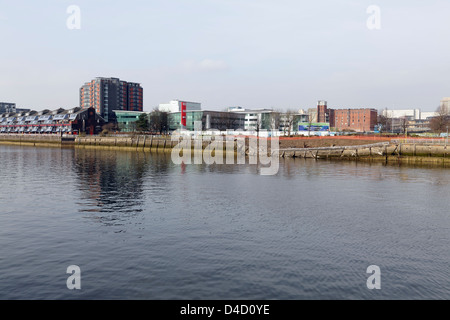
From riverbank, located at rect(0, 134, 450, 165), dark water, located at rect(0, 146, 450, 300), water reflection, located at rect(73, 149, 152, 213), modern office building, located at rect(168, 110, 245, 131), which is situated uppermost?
modern office building, located at rect(168, 110, 245, 131)

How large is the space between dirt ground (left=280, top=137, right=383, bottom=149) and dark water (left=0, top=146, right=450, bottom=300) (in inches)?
2036

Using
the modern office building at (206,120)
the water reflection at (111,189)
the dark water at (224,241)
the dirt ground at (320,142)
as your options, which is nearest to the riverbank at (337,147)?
the dirt ground at (320,142)

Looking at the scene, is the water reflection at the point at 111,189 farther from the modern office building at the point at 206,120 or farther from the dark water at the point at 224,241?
the modern office building at the point at 206,120

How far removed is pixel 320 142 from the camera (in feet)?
331

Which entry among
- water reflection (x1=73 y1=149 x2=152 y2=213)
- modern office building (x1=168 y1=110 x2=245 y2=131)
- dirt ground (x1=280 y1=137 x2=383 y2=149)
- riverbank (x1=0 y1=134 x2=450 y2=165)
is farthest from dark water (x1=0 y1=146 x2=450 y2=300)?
modern office building (x1=168 y1=110 x2=245 y2=131)

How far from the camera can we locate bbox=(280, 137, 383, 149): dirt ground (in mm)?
97375

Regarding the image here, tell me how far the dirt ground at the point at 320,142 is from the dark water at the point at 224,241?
51.7 m

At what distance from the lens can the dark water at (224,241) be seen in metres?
17.8

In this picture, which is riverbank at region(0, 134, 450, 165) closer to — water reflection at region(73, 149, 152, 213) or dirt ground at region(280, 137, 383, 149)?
dirt ground at region(280, 137, 383, 149)

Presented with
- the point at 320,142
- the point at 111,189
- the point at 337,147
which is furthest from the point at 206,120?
the point at 111,189

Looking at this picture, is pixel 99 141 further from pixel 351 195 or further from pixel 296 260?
pixel 296 260

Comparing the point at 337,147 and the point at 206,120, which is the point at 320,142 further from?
the point at 206,120
